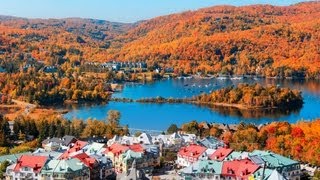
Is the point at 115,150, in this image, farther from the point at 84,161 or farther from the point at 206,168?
the point at 206,168

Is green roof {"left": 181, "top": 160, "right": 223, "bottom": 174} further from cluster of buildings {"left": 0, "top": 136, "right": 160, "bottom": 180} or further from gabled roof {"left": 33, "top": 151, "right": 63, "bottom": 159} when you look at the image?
gabled roof {"left": 33, "top": 151, "right": 63, "bottom": 159}

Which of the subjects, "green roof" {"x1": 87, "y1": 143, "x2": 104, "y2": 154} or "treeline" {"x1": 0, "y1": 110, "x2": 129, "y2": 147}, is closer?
"green roof" {"x1": 87, "y1": 143, "x2": 104, "y2": 154}

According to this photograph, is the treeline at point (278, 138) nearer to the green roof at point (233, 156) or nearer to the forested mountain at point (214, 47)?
the green roof at point (233, 156)

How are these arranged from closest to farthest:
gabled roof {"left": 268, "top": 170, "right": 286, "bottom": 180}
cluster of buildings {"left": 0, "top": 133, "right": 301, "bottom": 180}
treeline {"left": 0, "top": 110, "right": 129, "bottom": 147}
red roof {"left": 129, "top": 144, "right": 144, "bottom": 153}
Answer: gabled roof {"left": 268, "top": 170, "right": 286, "bottom": 180} → cluster of buildings {"left": 0, "top": 133, "right": 301, "bottom": 180} → red roof {"left": 129, "top": 144, "right": 144, "bottom": 153} → treeline {"left": 0, "top": 110, "right": 129, "bottom": 147}

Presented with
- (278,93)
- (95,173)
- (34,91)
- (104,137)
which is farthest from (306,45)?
(95,173)

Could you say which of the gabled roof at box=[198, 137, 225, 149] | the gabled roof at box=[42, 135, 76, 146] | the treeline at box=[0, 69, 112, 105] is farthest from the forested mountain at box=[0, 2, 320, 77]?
the gabled roof at box=[42, 135, 76, 146]

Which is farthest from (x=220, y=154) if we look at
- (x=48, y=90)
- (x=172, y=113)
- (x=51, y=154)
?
(x=48, y=90)

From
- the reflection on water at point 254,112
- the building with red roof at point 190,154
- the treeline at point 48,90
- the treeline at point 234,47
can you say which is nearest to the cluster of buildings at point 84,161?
the building with red roof at point 190,154
